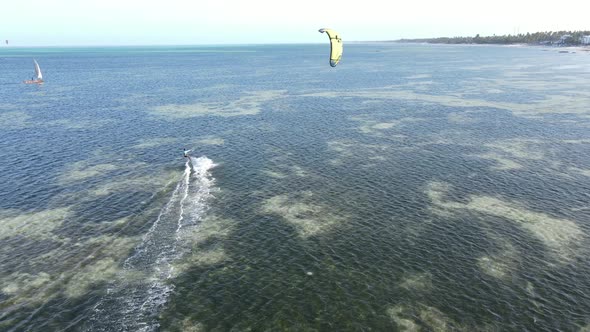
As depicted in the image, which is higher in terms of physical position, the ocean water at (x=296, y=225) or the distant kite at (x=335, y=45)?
the distant kite at (x=335, y=45)

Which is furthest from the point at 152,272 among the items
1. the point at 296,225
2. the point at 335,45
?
the point at 335,45

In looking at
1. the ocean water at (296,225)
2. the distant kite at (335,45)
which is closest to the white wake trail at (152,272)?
the ocean water at (296,225)

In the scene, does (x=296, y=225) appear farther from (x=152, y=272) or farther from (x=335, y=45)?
(x=335, y=45)

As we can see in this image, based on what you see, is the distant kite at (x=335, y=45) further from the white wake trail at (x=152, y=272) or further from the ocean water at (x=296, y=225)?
the white wake trail at (x=152, y=272)

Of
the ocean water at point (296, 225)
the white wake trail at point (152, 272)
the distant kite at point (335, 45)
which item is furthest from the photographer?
the distant kite at point (335, 45)

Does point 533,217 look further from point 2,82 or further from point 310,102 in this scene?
point 2,82

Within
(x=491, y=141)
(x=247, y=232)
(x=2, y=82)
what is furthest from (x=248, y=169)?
(x=2, y=82)

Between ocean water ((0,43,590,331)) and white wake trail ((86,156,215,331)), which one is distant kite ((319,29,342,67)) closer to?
ocean water ((0,43,590,331))

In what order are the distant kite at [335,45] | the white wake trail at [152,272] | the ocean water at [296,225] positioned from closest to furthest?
the white wake trail at [152,272] < the ocean water at [296,225] < the distant kite at [335,45]
